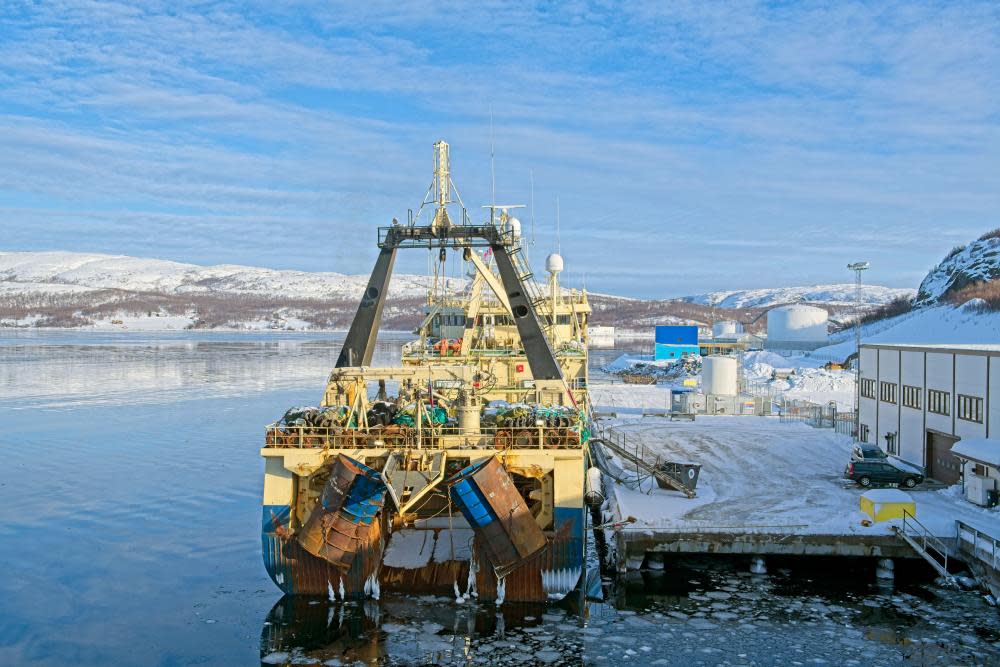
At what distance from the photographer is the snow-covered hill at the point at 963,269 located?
105938 mm

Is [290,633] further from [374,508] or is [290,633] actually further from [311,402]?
[311,402]

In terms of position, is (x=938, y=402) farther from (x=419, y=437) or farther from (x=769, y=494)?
(x=419, y=437)

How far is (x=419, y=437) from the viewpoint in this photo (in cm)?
1978

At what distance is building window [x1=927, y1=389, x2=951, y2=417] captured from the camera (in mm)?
27812

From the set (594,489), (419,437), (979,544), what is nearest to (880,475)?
(979,544)

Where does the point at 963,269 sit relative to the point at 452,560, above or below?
above

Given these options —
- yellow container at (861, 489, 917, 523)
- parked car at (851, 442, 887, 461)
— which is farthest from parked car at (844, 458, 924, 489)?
yellow container at (861, 489, 917, 523)

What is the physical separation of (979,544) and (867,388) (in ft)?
51.2

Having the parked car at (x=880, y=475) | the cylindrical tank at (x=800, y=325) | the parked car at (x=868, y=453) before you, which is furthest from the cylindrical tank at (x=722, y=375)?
the cylindrical tank at (x=800, y=325)

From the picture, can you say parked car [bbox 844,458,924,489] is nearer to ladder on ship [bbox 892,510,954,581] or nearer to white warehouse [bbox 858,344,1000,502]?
white warehouse [bbox 858,344,1000,502]

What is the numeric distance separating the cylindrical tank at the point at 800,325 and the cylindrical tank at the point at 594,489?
306 ft

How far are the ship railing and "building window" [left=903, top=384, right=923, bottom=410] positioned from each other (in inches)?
636

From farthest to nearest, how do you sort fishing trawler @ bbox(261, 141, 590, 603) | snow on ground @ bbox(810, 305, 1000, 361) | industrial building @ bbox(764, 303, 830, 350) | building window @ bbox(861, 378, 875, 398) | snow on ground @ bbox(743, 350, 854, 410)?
industrial building @ bbox(764, 303, 830, 350), snow on ground @ bbox(810, 305, 1000, 361), snow on ground @ bbox(743, 350, 854, 410), building window @ bbox(861, 378, 875, 398), fishing trawler @ bbox(261, 141, 590, 603)

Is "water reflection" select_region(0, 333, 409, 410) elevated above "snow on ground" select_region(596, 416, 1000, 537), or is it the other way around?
"water reflection" select_region(0, 333, 409, 410)
